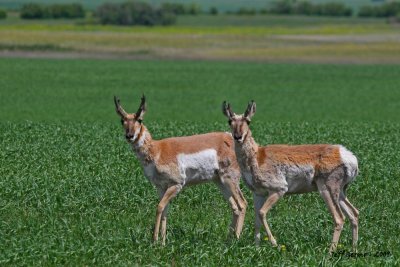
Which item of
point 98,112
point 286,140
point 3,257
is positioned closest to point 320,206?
point 3,257

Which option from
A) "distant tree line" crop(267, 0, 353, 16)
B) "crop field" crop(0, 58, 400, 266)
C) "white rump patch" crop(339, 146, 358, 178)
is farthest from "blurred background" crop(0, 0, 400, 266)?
"distant tree line" crop(267, 0, 353, 16)

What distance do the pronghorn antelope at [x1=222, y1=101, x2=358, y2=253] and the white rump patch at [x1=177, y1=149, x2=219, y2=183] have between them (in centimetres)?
71

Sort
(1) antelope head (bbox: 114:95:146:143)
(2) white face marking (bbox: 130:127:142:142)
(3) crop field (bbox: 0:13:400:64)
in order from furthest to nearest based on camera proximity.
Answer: (3) crop field (bbox: 0:13:400:64)
(2) white face marking (bbox: 130:127:142:142)
(1) antelope head (bbox: 114:95:146:143)

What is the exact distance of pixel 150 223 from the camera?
16969mm

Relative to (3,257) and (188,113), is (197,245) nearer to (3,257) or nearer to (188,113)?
(3,257)

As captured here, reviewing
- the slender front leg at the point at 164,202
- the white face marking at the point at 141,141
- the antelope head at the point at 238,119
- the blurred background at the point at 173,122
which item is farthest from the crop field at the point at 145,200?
the antelope head at the point at 238,119

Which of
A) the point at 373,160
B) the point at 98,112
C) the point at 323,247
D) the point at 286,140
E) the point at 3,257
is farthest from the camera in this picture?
the point at 98,112

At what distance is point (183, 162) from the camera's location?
625 inches

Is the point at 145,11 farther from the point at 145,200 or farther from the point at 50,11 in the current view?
the point at 145,200

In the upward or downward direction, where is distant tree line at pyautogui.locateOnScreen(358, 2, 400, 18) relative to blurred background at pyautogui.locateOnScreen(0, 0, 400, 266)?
downward

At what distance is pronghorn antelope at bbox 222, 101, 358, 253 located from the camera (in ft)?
49.7

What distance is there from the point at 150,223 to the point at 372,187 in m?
5.42

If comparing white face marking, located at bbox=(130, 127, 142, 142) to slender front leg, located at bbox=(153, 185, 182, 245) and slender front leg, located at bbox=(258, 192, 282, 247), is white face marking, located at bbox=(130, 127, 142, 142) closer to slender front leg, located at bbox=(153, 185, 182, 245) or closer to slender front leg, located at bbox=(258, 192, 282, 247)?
slender front leg, located at bbox=(153, 185, 182, 245)

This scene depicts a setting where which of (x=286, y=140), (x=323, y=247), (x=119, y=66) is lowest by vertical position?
(x=119, y=66)
